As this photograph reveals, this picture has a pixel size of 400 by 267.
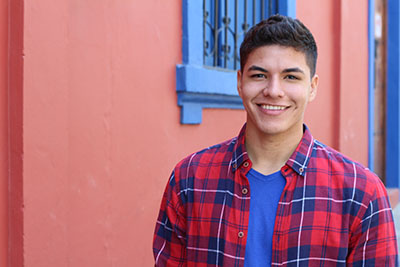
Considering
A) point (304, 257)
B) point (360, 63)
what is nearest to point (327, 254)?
point (304, 257)

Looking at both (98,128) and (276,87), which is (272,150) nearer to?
(276,87)

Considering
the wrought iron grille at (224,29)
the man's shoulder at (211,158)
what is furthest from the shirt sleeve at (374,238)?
the wrought iron grille at (224,29)

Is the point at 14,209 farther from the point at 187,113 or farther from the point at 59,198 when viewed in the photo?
the point at 187,113

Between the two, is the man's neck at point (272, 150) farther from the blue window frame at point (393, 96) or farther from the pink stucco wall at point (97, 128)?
the blue window frame at point (393, 96)

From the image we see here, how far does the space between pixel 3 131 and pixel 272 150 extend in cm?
127

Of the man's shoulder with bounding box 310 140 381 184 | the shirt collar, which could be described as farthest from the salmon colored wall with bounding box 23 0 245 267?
the man's shoulder with bounding box 310 140 381 184

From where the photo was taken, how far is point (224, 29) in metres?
4.44

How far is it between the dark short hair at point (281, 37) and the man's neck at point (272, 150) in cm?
28

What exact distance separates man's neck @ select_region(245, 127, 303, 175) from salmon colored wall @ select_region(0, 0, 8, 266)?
1.18m

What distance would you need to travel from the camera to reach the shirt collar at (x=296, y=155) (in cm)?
187

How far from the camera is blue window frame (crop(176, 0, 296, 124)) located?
368 cm

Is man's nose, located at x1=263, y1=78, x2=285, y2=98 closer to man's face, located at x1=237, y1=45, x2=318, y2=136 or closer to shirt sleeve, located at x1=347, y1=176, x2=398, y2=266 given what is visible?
man's face, located at x1=237, y1=45, x2=318, y2=136

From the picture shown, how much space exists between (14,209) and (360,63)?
597cm

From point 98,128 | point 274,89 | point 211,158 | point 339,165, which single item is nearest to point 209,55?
point 98,128
